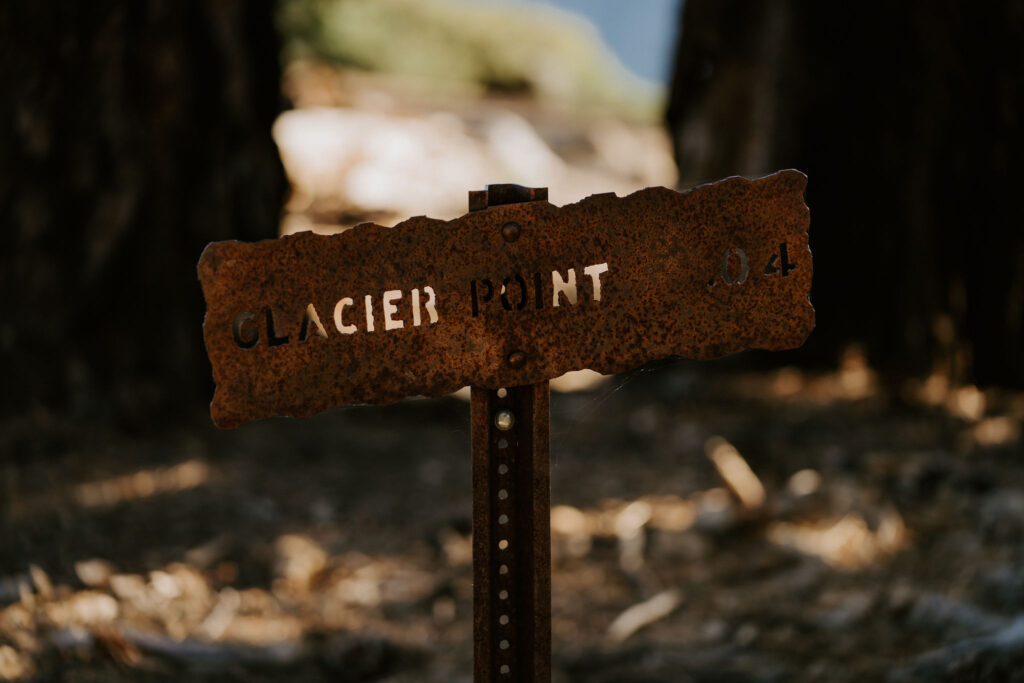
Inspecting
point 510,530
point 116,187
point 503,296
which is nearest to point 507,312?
point 503,296

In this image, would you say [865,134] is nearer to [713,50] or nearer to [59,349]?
[713,50]

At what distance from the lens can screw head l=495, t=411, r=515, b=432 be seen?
136 cm

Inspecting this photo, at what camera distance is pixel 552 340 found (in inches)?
52.5

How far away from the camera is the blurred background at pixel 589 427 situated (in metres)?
2.27

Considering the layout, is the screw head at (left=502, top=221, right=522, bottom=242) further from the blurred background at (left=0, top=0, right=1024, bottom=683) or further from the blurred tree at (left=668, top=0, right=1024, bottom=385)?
the blurred tree at (left=668, top=0, right=1024, bottom=385)

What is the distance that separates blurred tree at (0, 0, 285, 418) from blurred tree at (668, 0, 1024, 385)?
2.51 metres

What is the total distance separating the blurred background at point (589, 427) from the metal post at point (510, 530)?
40cm

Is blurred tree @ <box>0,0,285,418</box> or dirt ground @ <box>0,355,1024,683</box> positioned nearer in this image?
dirt ground @ <box>0,355,1024,683</box>

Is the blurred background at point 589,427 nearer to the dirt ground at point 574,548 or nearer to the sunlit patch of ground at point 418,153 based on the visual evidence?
the dirt ground at point 574,548

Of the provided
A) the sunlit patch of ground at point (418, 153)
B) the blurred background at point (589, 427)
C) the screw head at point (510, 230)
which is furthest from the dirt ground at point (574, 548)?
the sunlit patch of ground at point (418, 153)

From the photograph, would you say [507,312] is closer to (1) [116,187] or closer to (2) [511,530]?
(2) [511,530]

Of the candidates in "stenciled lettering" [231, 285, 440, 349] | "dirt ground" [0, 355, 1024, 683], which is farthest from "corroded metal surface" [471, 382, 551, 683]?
"dirt ground" [0, 355, 1024, 683]

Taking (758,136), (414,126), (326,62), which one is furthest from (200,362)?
(326,62)

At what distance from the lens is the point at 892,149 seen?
170 inches
